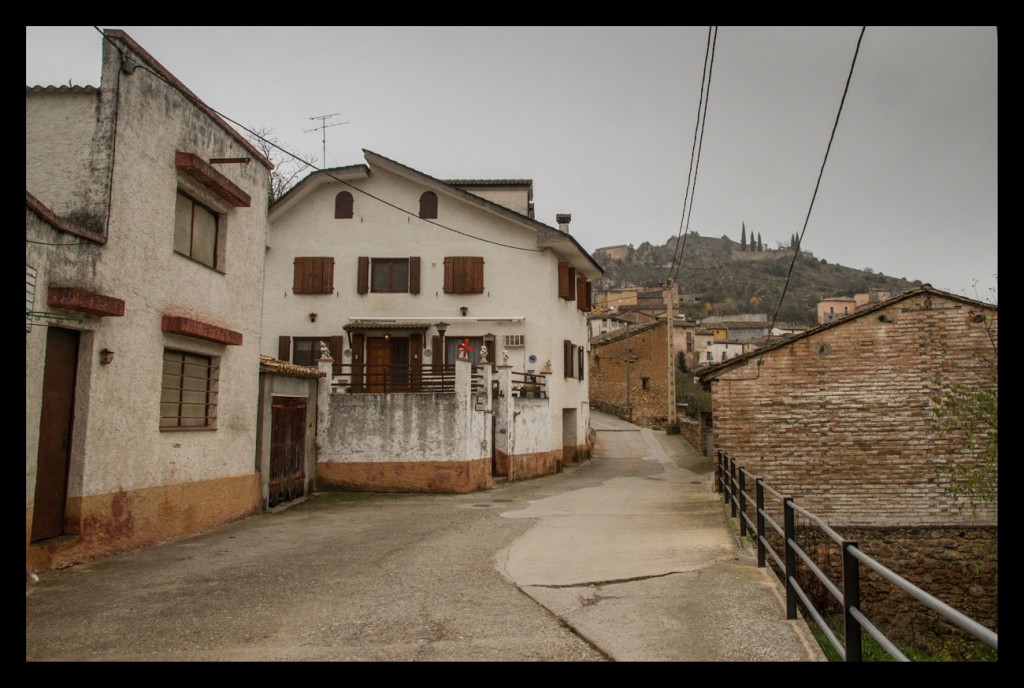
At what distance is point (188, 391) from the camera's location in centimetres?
1057

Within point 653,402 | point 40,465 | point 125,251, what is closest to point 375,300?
point 125,251

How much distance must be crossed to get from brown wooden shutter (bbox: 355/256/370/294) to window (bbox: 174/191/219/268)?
10805 mm

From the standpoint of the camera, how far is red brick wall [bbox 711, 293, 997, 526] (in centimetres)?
1320

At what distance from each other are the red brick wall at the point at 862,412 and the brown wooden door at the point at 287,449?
806cm

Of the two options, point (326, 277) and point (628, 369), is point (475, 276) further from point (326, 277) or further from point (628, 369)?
point (628, 369)

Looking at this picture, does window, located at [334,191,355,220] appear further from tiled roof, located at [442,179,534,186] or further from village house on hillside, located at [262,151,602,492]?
tiled roof, located at [442,179,534,186]

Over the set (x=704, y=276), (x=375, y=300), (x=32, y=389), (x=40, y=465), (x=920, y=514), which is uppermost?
(x=704, y=276)

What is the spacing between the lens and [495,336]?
72.7 feet

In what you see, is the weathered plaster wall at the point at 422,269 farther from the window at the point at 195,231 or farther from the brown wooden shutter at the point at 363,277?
the window at the point at 195,231

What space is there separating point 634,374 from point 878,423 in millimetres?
22465

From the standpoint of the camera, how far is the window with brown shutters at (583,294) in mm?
25969

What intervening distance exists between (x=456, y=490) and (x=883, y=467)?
27.4ft

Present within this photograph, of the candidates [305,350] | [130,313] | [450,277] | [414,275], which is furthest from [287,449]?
[450,277]

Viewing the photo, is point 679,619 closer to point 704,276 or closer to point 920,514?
point 920,514
